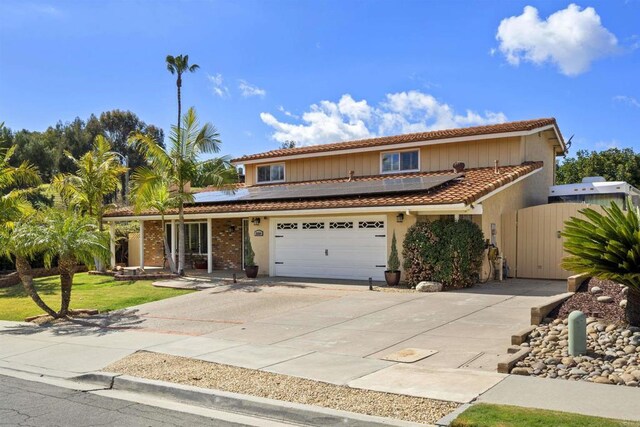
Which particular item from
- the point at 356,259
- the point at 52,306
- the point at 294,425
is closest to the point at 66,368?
the point at 294,425

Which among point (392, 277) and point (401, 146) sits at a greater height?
point (401, 146)

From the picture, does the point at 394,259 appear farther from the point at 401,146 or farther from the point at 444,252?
the point at 401,146

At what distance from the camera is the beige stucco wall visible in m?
21.0

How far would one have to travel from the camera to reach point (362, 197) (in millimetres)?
18797

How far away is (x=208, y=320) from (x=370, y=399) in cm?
702

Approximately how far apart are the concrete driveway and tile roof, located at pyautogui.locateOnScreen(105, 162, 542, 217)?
269 cm

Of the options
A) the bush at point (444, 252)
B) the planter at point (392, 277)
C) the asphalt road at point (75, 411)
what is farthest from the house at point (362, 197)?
the asphalt road at point (75, 411)

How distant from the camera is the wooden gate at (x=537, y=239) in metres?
18.0

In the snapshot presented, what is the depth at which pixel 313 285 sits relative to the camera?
17.9m

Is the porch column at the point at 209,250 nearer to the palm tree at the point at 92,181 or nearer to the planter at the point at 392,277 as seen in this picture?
the palm tree at the point at 92,181

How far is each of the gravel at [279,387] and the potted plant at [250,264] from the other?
1076cm

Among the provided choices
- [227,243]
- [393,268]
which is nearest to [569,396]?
[393,268]

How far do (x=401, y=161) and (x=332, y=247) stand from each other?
18.7 ft

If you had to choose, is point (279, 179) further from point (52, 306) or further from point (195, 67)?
point (195, 67)
